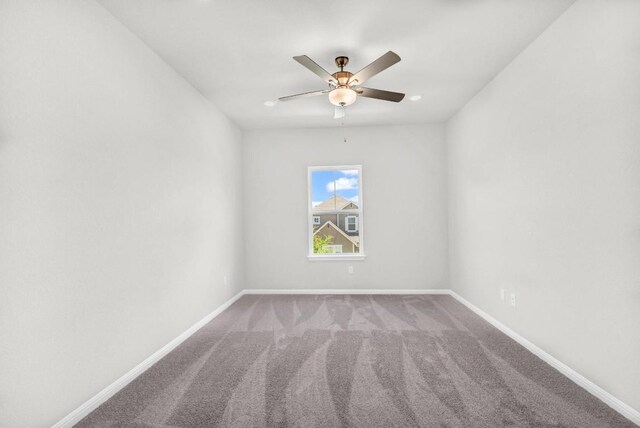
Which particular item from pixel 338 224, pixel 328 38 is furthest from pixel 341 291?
pixel 328 38

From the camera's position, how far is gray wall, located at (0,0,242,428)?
172 centimetres

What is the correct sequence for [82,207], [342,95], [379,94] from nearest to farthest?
1. [82,207]
2. [342,95]
3. [379,94]

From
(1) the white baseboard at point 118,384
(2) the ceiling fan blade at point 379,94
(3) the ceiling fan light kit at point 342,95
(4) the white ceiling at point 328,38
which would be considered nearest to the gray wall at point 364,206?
(4) the white ceiling at point 328,38

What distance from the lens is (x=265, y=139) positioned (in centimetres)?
560

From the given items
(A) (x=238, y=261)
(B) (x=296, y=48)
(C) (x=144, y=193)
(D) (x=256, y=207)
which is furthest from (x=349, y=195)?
(C) (x=144, y=193)

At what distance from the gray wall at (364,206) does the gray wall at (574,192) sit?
160 cm

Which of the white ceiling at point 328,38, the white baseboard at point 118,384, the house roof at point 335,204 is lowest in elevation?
the white baseboard at point 118,384

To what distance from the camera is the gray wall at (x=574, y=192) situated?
1999 mm

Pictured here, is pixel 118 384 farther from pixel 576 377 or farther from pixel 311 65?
pixel 576 377

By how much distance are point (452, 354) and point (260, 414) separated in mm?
1760

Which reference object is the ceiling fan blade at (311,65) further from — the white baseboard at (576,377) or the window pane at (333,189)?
the white baseboard at (576,377)

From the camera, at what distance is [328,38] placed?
278 centimetres

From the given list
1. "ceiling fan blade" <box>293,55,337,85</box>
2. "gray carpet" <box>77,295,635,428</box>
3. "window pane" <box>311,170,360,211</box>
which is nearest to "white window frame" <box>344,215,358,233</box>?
"window pane" <box>311,170,360,211</box>

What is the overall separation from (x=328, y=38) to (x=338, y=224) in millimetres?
3266
